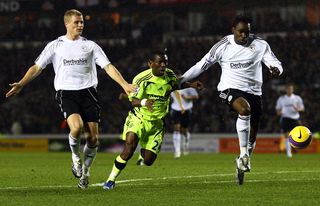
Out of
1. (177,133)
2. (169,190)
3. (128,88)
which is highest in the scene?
(128,88)

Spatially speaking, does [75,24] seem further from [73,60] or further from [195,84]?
[195,84]

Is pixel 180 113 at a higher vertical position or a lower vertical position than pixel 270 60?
lower

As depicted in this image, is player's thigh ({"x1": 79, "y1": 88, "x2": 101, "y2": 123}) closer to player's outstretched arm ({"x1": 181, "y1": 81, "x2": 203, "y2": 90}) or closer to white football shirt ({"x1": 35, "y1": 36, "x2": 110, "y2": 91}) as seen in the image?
white football shirt ({"x1": 35, "y1": 36, "x2": 110, "y2": 91})

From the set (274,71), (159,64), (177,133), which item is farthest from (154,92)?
(177,133)

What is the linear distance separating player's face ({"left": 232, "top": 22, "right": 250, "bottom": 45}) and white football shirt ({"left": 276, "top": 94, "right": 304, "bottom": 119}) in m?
15.0

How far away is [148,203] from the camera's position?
9570mm

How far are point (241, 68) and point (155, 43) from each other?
31.0m

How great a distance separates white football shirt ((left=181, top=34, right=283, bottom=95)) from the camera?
42.6 feet

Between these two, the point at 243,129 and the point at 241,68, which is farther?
the point at 241,68

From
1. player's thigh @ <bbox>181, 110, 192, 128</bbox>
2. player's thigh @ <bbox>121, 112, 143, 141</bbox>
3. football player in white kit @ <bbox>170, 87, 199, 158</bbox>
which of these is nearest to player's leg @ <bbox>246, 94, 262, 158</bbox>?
player's thigh @ <bbox>121, 112, 143, 141</bbox>

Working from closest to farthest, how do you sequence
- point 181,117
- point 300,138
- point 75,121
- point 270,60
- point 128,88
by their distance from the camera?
point 128,88
point 75,121
point 270,60
point 300,138
point 181,117

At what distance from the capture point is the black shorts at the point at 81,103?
11.9m

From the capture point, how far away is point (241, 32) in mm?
12742

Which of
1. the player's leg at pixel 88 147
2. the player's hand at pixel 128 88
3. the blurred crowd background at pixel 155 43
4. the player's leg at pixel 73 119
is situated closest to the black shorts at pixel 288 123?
the blurred crowd background at pixel 155 43
